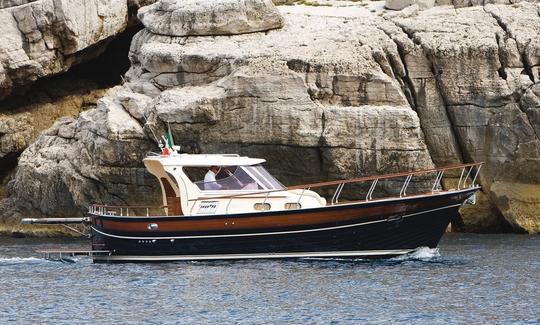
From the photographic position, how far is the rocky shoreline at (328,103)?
45875 millimetres

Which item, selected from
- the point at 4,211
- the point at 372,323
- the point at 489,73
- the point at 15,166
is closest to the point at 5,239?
the point at 4,211

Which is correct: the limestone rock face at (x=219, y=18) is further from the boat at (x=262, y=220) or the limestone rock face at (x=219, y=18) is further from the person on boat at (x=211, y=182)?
the person on boat at (x=211, y=182)

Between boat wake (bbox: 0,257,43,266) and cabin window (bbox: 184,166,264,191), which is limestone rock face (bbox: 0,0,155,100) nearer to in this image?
boat wake (bbox: 0,257,43,266)

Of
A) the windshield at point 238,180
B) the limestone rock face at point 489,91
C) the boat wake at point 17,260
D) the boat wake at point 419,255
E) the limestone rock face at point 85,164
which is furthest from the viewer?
the limestone rock face at point 85,164

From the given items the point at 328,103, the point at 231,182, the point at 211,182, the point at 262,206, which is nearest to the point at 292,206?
the point at 262,206

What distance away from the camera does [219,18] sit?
4947 centimetres

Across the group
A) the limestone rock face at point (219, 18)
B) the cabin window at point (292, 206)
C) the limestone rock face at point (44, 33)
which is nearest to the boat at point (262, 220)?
the cabin window at point (292, 206)

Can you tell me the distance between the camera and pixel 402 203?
36625mm

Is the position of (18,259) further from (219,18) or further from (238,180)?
(219,18)

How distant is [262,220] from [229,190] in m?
1.73

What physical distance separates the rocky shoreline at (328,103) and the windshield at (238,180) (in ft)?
24.7

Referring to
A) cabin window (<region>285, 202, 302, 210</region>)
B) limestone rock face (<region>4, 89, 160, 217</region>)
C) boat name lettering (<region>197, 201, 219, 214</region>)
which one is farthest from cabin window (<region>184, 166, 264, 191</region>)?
limestone rock face (<region>4, 89, 160, 217</region>)

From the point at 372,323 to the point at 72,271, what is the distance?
495 inches

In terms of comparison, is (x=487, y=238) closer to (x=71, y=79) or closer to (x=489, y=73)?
(x=489, y=73)
